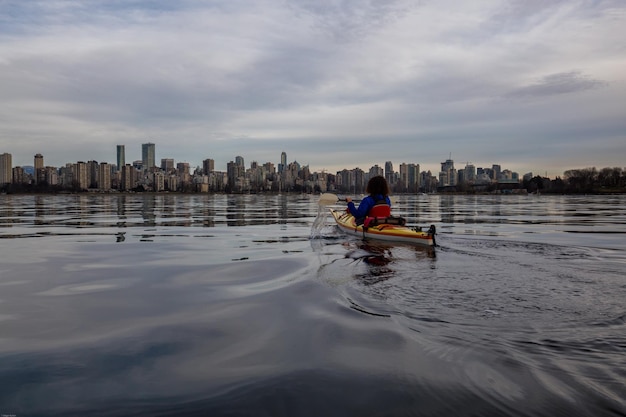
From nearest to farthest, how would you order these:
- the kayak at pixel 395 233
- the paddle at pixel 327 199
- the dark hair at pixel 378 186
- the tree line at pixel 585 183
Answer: the kayak at pixel 395 233 < the dark hair at pixel 378 186 < the paddle at pixel 327 199 < the tree line at pixel 585 183

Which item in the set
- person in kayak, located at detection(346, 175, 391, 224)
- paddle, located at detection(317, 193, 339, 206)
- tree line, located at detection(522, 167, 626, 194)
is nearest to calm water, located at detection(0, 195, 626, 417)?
person in kayak, located at detection(346, 175, 391, 224)

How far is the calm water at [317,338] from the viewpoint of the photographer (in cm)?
321

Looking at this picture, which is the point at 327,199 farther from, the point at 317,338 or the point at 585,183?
the point at 585,183

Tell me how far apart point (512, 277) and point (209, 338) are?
5.45 m

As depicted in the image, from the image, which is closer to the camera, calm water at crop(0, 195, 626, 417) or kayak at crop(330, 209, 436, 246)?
calm water at crop(0, 195, 626, 417)

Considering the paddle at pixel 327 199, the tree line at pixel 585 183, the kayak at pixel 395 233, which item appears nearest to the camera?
the kayak at pixel 395 233

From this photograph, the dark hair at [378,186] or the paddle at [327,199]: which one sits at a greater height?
the dark hair at [378,186]

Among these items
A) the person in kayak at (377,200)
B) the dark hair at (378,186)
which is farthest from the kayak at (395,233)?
the dark hair at (378,186)

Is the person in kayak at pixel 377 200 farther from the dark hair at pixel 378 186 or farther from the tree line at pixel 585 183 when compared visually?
the tree line at pixel 585 183

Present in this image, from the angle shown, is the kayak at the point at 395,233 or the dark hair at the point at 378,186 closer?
the kayak at the point at 395,233

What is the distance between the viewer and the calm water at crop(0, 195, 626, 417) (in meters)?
3.21

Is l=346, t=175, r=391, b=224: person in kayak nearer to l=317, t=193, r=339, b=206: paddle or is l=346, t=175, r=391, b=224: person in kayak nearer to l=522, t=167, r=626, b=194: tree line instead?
l=317, t=193, r=339, b=206: paddle

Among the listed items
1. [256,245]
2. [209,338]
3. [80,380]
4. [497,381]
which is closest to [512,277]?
[497,381]

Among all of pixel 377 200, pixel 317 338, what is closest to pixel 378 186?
pixel 377 200
